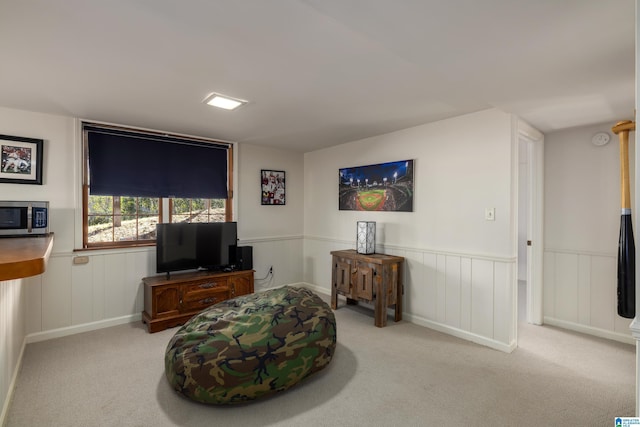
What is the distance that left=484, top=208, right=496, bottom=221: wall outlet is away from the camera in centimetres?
305

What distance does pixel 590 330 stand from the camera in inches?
133

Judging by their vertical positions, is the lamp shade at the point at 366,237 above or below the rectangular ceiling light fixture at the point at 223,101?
below

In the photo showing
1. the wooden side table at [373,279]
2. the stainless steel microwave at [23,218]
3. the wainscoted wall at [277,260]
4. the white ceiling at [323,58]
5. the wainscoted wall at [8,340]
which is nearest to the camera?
the white ceiling at [323,58]

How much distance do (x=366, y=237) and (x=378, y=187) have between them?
697 mm

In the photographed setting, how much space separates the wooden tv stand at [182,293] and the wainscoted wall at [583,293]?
3.69 meters

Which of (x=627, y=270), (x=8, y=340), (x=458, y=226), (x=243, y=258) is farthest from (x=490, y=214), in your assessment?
(x=8, y=340)

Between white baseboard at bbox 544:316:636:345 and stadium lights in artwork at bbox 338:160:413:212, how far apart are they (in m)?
2.07

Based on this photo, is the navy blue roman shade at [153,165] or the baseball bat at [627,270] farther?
the navy blue roman shade at [153,165]

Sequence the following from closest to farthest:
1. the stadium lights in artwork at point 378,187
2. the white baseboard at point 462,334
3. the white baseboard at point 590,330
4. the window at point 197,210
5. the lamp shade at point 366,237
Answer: the white baseboard at point 462,334, the white baseboard at point 590,330, the stadium lights in artwork at point 378,187, the lamp shade at point 366,237, the window at point 197,210

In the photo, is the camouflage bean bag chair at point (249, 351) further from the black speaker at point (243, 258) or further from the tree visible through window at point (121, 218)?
the tree visible through window at point (121, 218)

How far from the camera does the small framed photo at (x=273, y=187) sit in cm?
487

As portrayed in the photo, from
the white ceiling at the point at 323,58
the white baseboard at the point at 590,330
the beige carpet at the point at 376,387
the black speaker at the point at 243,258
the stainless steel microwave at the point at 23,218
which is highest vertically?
the white ceiling at the point at 323,58

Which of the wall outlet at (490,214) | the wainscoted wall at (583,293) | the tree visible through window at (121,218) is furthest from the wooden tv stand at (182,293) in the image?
the wainscoted wall at (583,293)

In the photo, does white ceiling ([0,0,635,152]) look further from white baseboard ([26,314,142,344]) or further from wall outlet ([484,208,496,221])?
Answer: white baseboard ([26,314,142,344])
